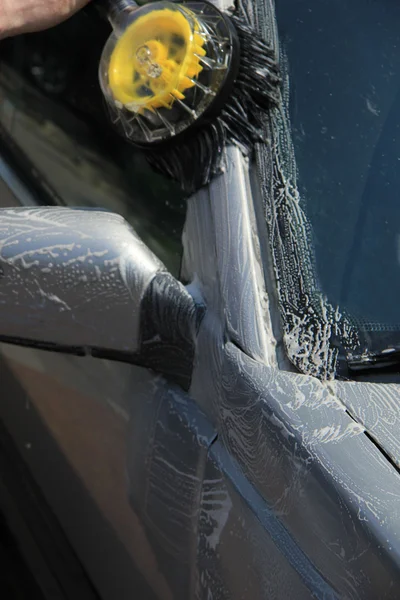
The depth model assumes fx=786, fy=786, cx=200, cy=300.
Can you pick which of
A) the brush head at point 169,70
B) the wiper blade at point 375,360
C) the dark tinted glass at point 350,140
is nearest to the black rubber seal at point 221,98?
the brush head at point 169,70

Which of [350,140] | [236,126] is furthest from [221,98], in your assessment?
[350,140]

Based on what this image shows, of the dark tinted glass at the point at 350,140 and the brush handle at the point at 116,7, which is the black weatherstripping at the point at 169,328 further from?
the brush handle at the point at 116,7

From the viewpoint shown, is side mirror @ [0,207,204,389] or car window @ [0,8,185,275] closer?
side mirror @ [0,207,204,389]

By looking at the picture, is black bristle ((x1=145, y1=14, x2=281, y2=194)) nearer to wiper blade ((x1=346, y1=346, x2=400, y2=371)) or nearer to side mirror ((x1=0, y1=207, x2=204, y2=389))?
side mirror ((x1=0, y1=207, x2=204, y2=389))

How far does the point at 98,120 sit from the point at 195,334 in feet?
1.67

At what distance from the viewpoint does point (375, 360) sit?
1.18 m

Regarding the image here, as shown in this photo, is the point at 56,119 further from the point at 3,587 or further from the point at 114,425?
the point at 3,587

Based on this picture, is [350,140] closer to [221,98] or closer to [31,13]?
[221,98]

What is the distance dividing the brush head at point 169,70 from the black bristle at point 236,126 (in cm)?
2

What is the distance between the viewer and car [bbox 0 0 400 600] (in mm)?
1044

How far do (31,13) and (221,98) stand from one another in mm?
434

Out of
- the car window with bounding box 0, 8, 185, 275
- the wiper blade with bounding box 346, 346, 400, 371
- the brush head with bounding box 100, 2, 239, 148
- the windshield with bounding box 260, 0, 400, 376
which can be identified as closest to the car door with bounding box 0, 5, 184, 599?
the car window with bounding box 0, 8, 185, 275

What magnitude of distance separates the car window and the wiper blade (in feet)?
1.09

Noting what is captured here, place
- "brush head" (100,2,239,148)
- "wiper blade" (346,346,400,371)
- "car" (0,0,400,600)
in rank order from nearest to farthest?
"car" (0,0,400,600) → "wiper blade" (346,346,400,371) → "brush head" (100,2,239,148)
